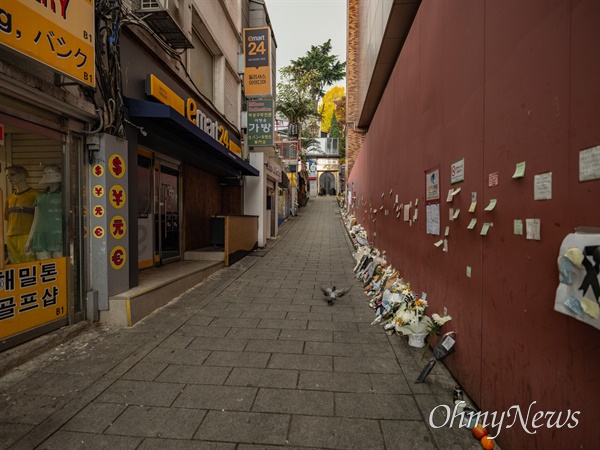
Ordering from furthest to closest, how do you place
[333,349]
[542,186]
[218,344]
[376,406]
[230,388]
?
[218,344] → [333,349] → [230,388] → [376,406] → [542,186]

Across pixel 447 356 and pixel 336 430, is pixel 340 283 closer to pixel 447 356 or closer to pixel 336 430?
pixel 447 356

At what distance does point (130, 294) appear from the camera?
490 centimetres

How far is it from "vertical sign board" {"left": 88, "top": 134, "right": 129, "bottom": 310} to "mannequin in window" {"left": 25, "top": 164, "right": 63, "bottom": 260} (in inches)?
16.4

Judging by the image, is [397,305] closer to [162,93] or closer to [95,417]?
[95,417]

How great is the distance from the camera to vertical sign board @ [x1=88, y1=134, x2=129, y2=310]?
4590 mm

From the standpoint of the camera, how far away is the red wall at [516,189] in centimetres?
165

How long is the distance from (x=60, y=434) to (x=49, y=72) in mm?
3749

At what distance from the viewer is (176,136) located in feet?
21.9

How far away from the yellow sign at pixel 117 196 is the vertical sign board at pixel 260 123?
813cm

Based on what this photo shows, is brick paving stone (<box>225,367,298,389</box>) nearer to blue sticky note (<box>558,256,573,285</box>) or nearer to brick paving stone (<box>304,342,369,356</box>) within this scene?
brick paving stone (<box>304,342,369,356</box>)

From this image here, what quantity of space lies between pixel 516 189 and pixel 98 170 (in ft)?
15.9

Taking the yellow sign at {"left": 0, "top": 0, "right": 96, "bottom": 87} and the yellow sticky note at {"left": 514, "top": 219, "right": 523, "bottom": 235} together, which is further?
the yellow sign at {"left": 0, "top": 0, "right": 96, "bottom": 87}

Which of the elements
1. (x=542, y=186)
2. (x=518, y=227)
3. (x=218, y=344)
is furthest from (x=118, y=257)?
(x=542, y=186)

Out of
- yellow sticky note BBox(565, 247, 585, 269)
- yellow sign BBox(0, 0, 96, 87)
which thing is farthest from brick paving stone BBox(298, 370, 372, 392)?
yellow sign BBox(0, 0, 96, 87)
